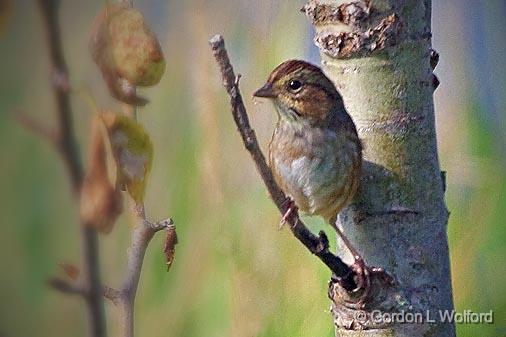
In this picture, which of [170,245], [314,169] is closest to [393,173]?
[314,169]

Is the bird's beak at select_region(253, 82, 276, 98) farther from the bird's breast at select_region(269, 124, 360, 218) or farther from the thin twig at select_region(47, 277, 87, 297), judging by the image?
the thin twig at select_region(47, 277, 87, 297)

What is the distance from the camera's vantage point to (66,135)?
20.1 inches

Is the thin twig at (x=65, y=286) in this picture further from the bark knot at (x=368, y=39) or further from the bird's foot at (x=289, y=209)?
the bark knot at (x=368, y=39)

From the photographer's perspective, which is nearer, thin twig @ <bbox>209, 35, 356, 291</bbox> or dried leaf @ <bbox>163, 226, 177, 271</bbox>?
thin twig @ <bbox>209, 35, 356, 291</bbox>

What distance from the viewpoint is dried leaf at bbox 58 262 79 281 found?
512 mm

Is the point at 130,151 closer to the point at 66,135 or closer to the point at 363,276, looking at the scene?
the point at 66,135

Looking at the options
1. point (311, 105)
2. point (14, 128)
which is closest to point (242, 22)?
point (311, 105)

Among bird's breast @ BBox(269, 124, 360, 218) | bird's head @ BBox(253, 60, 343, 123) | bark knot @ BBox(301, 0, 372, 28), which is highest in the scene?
bark knot @ BBox(301, 0, 372, 28)

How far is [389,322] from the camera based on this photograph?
58 cm

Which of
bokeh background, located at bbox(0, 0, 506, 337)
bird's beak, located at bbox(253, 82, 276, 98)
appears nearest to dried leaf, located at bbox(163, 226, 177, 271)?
bokeh background, located at bbox(0, 0, 506, 337)

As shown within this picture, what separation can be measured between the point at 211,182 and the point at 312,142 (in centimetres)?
9

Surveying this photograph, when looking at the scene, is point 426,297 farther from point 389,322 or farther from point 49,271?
point 49,271

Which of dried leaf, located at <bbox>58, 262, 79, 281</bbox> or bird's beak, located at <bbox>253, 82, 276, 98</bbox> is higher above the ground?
bird's beak, located at <bbox>253, 82, 276, 98</bbox>

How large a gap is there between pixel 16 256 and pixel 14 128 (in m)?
0.08
